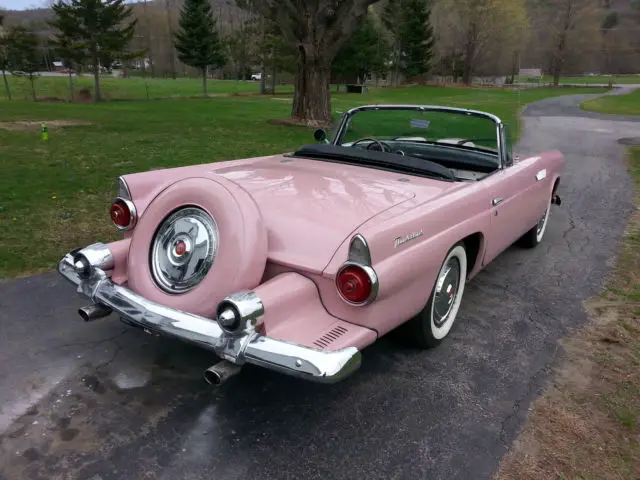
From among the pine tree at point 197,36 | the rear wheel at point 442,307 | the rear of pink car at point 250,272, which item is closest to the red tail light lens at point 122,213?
the rear of pink car at point 250,272

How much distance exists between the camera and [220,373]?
2.30 m

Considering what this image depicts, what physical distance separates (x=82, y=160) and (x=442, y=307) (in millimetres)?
8035

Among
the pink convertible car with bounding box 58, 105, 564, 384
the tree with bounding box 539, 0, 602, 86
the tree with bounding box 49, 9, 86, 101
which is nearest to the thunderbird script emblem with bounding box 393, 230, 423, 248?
the pink convertible car with bounding box 58, 105, 564, 384

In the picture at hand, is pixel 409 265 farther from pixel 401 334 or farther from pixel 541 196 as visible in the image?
pixel 541 196

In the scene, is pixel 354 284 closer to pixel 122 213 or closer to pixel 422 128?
pixel 122 213

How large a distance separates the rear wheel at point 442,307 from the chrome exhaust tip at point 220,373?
3.99ft

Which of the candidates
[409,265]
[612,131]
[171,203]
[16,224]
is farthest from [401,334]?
[612,131]

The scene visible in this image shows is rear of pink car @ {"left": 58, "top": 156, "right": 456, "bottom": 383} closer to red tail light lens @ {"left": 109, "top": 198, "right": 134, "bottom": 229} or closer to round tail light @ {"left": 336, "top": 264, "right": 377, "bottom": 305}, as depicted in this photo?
round tail light @ {"left": 336, "top": 264, "right": 377, "bottom": 305}

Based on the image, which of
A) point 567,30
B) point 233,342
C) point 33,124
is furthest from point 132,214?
point 567,30

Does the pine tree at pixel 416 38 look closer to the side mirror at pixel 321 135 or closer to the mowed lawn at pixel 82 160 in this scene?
the mowed lawn at pixel 82 160

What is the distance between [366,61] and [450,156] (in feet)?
153

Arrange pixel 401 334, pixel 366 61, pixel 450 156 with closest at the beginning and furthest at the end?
pixel 401 334, pixel 450 156, pixel 366 61

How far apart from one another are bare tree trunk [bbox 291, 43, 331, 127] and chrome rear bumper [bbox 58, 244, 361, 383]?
13.3m

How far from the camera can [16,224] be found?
561 centimetres
